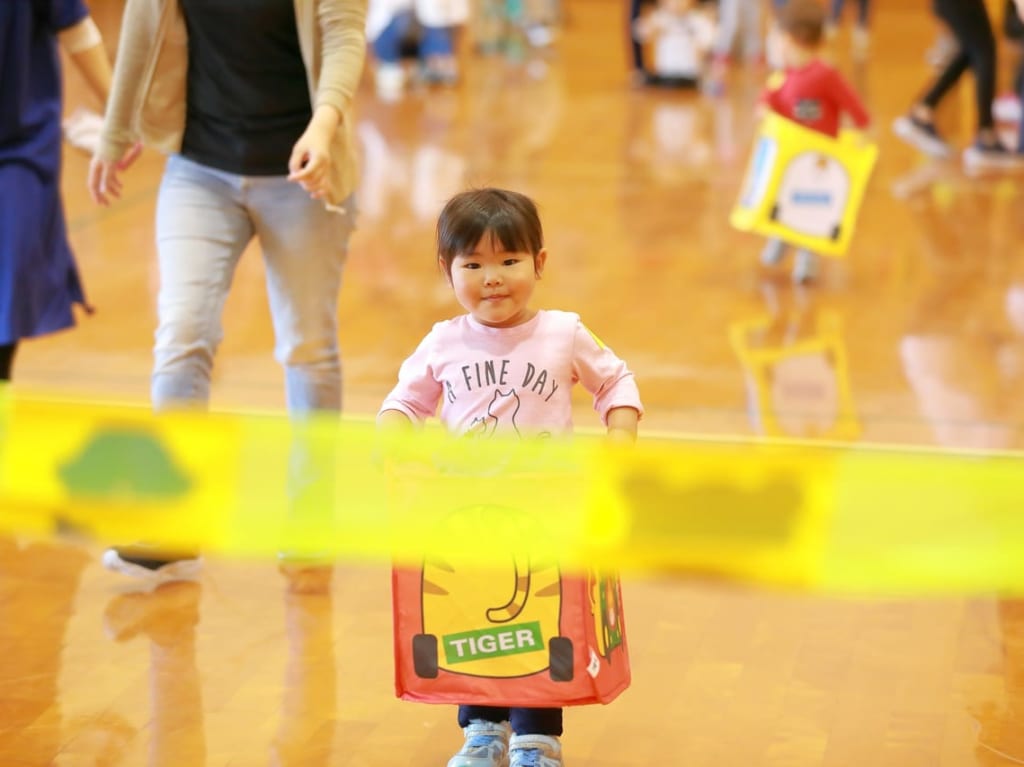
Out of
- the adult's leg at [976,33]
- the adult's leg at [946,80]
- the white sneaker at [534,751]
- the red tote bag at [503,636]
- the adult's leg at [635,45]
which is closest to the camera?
the red tote bag at [503,636]

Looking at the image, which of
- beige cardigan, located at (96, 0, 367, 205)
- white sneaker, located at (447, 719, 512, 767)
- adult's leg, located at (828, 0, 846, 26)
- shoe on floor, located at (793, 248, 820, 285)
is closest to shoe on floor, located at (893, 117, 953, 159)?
shoe on floor, located at (793, 248, 820, 285)

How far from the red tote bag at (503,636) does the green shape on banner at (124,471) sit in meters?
0.50

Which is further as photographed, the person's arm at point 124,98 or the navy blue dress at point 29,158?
the navy blue dress at point 29,158

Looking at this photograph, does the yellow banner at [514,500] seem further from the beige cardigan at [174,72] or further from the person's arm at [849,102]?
the person's arm at [849,102]

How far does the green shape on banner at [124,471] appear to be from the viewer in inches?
96.3

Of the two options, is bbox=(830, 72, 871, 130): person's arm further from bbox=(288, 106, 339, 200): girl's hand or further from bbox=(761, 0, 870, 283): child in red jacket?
bbox=(288, 106, 339, 200): girl's hand

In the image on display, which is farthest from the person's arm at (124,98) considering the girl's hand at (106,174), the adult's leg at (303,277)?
the adult's leg at (303,277)

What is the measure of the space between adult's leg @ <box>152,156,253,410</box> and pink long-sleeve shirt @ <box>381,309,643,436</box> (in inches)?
39.1

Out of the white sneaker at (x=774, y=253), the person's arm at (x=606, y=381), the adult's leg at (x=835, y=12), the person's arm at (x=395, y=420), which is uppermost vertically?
the adult's leg at (x=835, y=12)

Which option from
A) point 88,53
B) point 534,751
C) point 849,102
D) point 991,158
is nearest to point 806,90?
point 849,102

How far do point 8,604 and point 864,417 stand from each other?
108 inches

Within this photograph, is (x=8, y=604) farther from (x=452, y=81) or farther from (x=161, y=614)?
(x=452, y=81)

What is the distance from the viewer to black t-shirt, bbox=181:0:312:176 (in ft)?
12.1

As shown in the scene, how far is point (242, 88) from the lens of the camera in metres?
3.76
